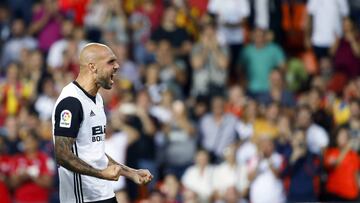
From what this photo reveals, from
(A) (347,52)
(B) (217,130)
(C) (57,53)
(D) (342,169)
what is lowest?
(D) (342,169)

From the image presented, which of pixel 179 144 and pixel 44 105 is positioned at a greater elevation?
pixel 44 105

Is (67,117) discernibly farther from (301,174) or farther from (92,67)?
(301,174)

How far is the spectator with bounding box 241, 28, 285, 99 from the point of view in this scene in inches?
653

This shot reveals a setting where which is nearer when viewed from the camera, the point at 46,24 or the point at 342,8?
the point at 342,8

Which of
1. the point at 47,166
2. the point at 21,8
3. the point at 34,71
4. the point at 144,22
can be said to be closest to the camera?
the point at 47,166

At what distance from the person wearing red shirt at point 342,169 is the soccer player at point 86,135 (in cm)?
668

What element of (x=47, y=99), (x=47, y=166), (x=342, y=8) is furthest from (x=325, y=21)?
(x=47, y=166)

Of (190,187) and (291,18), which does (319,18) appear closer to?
(291,18)

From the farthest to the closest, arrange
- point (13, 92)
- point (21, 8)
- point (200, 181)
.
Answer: point (21, 8), point (13, 92), point (200, 181)

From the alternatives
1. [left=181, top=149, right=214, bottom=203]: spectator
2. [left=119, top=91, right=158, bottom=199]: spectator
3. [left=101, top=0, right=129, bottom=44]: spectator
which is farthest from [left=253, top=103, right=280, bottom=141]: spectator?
[left=101, top=0, right=129, bottom=44]: spectator

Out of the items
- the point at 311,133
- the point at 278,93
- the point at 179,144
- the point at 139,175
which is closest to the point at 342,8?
the point at 278,93

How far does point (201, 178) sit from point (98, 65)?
6.77 metres

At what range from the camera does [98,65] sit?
8.09 metres

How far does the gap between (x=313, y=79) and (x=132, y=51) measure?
3.13m
